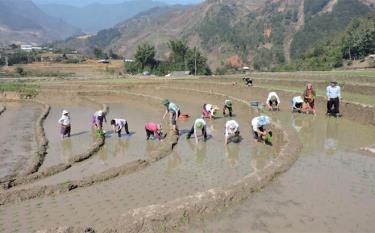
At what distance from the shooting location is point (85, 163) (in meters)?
12.2

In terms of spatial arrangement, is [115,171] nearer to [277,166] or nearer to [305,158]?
[277,166]

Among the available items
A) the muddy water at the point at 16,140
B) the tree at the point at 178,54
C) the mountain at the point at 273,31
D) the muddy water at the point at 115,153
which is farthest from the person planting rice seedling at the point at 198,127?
the mountain at the point at 273,31

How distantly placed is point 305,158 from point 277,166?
4.79 ft

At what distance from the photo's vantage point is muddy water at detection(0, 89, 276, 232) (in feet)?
25.7

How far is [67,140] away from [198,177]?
7.16m

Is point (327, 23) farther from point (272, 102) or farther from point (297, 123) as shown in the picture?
point (297, 123)

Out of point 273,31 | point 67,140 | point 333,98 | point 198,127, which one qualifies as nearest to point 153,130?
point 198,127

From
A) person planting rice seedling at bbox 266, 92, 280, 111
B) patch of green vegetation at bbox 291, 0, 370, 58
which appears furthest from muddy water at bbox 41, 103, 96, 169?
patch of green vegetation at bbox 291, 0, 370, 58

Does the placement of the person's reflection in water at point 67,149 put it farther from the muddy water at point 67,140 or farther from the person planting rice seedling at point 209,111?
the person planting rice seedling at point 209,111

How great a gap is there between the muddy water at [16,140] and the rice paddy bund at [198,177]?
39mm

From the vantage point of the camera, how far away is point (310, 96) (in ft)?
57.3

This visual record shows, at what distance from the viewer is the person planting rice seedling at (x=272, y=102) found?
19.0m

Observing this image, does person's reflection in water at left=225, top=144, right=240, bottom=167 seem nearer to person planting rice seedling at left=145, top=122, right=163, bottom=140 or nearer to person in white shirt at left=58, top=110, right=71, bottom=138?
person planting rice seedling at left=145, top=122, right=163, bottom=140

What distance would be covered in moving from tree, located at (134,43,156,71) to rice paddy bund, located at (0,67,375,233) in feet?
132
